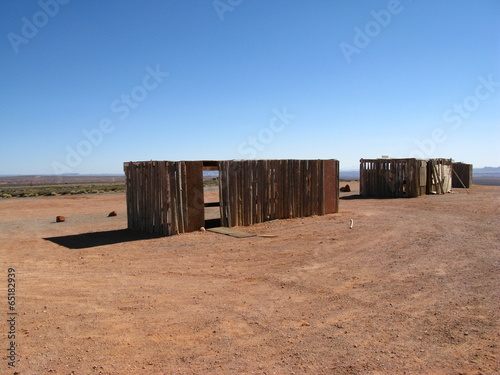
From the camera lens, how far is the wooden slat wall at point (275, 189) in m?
13.0

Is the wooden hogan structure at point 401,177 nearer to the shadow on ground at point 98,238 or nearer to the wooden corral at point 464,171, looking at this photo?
the wooden corral at point 464,171

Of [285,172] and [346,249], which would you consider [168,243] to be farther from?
[285,172]

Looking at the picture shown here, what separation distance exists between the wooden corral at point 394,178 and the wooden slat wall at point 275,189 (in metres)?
8.91

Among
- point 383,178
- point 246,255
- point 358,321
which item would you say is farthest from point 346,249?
point 383,178

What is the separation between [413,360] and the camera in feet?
13.6

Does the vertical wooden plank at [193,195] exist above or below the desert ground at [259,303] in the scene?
above

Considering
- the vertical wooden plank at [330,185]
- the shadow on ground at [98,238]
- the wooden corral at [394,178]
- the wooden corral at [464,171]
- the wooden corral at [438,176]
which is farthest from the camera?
the wooden corral at [464,171]

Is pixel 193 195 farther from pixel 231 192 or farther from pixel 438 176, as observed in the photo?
pixel 438 176

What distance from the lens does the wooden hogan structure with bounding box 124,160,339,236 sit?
11789 millimetres

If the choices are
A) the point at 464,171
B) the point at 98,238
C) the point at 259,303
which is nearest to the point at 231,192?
the point at 98,238

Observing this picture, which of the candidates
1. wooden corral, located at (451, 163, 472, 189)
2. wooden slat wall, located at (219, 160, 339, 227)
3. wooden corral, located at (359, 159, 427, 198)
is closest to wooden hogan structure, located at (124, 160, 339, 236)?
wooden slat wall, located at (219, 160, 339, 227)

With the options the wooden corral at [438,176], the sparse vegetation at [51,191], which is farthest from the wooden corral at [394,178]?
the sparse vegetation at [51,191]

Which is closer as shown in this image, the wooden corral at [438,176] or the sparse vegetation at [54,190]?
the wooden corral at [438,176]

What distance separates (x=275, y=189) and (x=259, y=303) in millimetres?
8436
